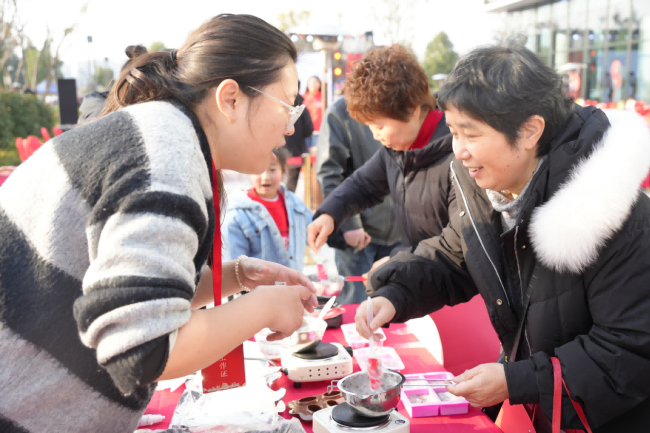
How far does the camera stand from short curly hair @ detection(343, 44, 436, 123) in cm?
243

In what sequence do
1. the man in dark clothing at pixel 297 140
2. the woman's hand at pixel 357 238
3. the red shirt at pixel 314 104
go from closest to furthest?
the woman's hand at pixel 357 238 → the man in dark clothing at pixel 297 140 → the red shirt at pixel 314 104

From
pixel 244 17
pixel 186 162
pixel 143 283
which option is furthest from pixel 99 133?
pixel 244 17

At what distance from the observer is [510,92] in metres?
1.48

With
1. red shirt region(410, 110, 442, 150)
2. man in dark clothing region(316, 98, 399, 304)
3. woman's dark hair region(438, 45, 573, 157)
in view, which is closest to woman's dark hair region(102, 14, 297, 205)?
woman's dark hair region(438, 45, 573, 157)

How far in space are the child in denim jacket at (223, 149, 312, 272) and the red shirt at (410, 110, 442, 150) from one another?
1005mm

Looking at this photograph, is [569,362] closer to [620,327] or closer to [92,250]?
[620,327]

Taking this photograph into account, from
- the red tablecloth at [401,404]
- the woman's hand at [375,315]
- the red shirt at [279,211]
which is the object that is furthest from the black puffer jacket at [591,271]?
the red shirt at [279,211]

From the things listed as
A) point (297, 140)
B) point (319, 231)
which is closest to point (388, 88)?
point (319, 231)

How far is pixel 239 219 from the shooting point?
326 centimetres

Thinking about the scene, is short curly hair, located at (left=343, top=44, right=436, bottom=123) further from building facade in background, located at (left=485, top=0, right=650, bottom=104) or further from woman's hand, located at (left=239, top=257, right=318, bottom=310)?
building facade in background, located at (left=485, top=0, right=650, bottom=104)

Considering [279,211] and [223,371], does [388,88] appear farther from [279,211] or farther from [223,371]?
[223,371]

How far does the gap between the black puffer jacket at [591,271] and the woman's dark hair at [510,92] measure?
66mm

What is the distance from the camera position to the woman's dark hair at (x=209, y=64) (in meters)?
1.11

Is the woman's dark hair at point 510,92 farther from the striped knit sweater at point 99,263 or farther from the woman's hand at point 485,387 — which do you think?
the striped knit sweater at point 99,263
